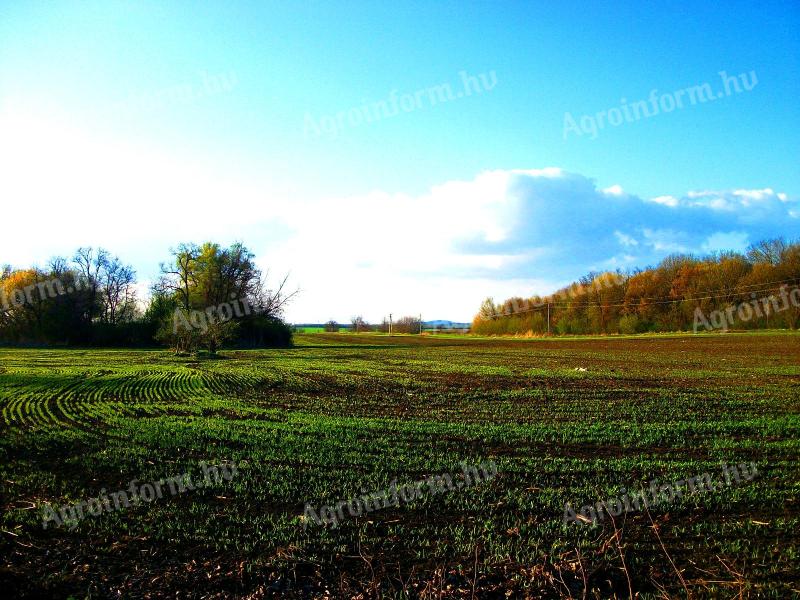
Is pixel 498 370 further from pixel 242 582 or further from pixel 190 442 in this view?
pixel 242 582

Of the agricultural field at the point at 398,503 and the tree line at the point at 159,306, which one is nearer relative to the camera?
the agricultural field at the point at 398,503

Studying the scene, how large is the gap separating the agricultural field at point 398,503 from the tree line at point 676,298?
51.5m

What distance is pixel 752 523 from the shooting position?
18.7 feet

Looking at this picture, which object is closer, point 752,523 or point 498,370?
point 752,523

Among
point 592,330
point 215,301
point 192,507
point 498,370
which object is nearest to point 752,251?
point 592,330

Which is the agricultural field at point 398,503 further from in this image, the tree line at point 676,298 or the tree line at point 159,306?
the tree line at point 676,298

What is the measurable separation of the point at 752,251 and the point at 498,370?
54806 millimetres

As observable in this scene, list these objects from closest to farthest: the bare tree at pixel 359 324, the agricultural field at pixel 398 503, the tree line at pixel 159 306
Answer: the agricultural field at pixel 398 503 < the tree line at pixel 159 306 < the bare tree at pixel 359 324

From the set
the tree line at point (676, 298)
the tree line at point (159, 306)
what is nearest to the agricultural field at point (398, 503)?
the tree line at point (159, 306)

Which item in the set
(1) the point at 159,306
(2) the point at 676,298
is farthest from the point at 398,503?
(2) the point at 676,298

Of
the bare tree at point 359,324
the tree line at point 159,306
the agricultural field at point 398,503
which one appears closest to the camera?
the agricultural field at point 398,503

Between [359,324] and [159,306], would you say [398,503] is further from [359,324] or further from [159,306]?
[359,324]

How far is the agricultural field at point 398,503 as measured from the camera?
4477 mm

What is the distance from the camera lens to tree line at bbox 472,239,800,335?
57219 millimetres
